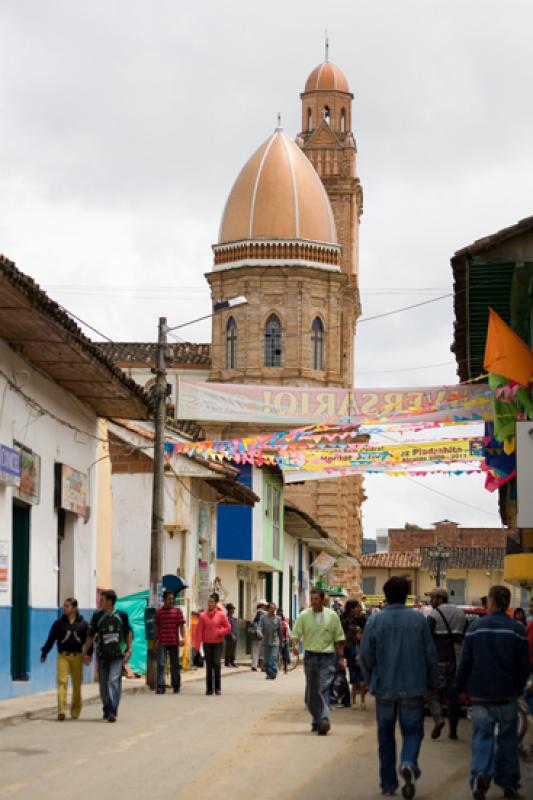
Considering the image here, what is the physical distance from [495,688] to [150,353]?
76.3 metres

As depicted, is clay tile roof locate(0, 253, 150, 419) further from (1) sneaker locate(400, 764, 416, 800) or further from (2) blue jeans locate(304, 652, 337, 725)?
(1) sneaker locate(400, 764, 416, 800)

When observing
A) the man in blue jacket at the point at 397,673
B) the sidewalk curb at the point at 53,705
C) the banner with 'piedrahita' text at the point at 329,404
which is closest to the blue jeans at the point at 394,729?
the man in blue jacket at the point at 397,673

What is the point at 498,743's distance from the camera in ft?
36.7

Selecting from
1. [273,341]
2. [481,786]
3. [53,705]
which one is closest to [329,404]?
[53,705]

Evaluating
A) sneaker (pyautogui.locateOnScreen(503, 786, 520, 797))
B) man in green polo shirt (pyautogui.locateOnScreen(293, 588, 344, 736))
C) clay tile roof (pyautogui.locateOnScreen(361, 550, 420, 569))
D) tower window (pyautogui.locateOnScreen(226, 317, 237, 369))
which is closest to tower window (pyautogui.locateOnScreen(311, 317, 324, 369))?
tower window (pyautogui.locateOnScreen(226, 317, 237, 369))

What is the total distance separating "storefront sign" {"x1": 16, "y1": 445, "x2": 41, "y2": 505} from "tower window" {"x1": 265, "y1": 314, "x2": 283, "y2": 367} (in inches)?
2279

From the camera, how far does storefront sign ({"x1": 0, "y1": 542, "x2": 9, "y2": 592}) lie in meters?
21.3

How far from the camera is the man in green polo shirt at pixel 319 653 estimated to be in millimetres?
16656

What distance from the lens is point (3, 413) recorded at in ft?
70.9

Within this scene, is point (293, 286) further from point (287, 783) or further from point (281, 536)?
point (287, 783)

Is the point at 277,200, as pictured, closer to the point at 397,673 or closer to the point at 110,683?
the point at 110,683

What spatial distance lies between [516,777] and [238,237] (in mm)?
69750

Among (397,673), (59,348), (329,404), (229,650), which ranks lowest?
(229,650)

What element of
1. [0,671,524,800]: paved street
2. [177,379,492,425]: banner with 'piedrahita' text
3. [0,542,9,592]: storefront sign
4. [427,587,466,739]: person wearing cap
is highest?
[177,379,492,425]: banner with 'piedrahita' text
